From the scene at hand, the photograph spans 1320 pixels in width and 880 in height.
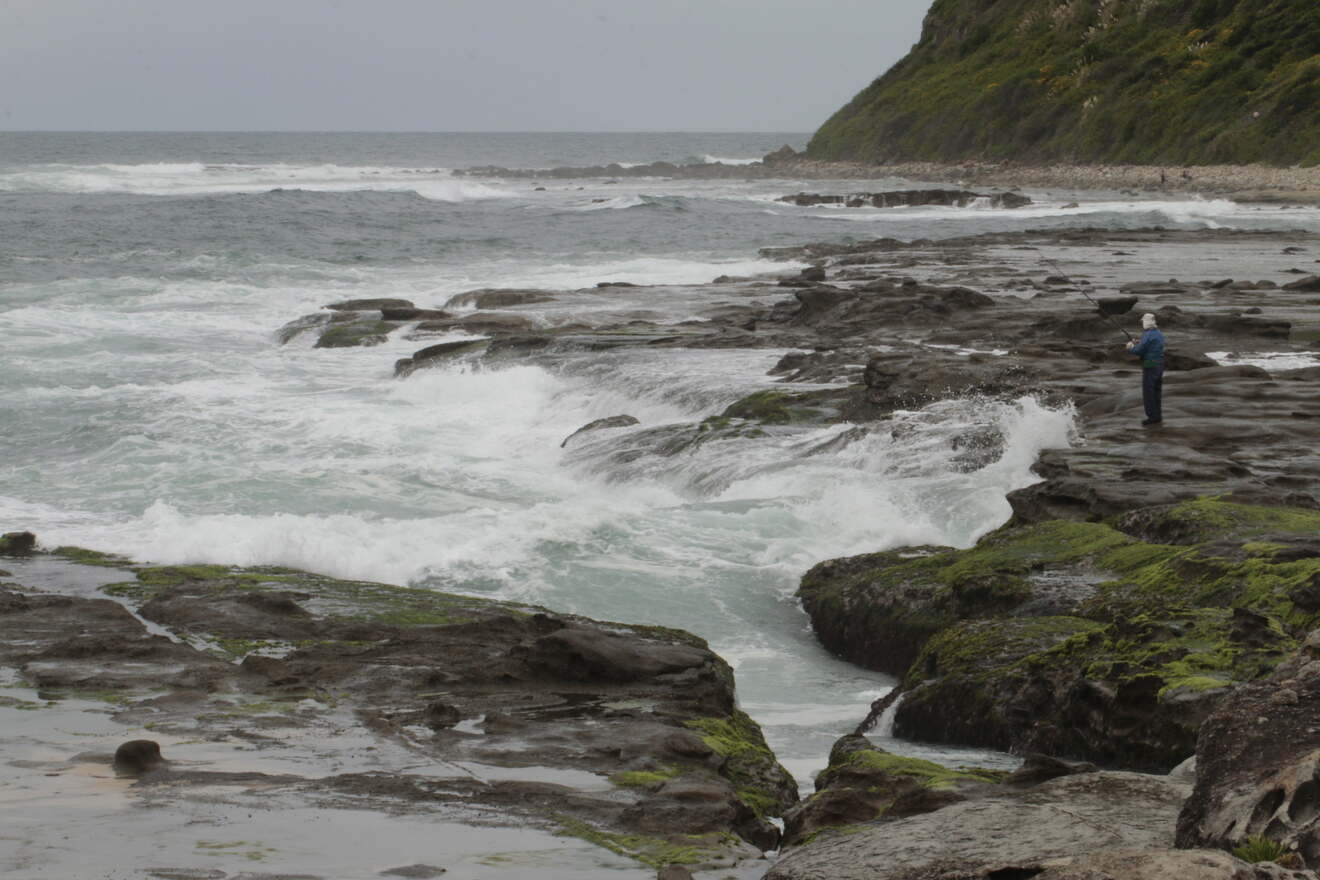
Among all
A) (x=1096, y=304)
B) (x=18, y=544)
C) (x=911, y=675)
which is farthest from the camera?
(x=1096, y=304)

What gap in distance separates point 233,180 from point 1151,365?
87135 mm

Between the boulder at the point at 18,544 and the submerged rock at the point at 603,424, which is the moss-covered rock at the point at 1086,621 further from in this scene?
the boulder at the point at 18,544

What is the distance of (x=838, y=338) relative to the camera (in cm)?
2239

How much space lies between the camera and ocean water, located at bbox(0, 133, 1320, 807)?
1222 cm

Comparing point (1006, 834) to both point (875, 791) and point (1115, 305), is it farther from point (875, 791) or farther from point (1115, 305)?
point (1115, 305)

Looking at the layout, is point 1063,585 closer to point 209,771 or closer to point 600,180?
point 209,771

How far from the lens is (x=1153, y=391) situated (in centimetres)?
1442

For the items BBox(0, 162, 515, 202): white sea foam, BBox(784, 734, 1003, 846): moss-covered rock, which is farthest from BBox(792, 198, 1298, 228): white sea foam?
BBox(784, 734, 1003, 846): moss-covered rock

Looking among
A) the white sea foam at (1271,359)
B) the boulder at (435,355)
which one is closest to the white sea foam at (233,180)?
Answer: the boulder at (435,355)

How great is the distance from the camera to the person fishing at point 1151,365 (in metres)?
14.3

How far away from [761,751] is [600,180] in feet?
329

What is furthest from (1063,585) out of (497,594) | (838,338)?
(838,338)

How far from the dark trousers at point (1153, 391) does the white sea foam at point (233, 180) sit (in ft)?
205

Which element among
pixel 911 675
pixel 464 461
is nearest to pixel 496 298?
pixel 464 461
